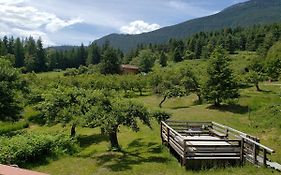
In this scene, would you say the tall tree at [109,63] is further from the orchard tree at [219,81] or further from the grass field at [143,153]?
the grass field at [143,153]

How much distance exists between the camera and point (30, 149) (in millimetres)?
21125

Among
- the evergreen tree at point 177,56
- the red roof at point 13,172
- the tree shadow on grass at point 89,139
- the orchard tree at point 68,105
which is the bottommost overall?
the tree shadow on grass at point 89,139

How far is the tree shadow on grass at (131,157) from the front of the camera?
1978cm

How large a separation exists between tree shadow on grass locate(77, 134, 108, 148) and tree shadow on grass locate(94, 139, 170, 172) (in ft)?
11.8

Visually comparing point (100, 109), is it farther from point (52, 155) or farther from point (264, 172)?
point (264, 172)

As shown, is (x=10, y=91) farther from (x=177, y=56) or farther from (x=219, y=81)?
(x=177, y=56)

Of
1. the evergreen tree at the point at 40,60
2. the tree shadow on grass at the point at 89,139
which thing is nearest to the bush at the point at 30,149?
the tree shadow on grass at the point at 89,139

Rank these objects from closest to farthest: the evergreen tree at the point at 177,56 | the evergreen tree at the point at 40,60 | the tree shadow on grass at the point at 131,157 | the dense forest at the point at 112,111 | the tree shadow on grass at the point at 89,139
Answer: the tree shadow on grass at the point at 131,157, the dense forest at the point at 112,111, the tree shadow on grass at the point at 89,139, the evergreen tree at the point at 40,60, the evergreen tree at the point at 177,56

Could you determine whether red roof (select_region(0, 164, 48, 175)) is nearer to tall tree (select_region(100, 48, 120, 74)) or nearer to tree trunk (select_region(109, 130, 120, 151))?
tree trunk (select_region(109, 130, 120, 151))

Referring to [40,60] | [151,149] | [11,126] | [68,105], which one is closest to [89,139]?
[68,105]

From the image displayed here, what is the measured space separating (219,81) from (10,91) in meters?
21.3

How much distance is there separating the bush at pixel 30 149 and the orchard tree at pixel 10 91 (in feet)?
39.5

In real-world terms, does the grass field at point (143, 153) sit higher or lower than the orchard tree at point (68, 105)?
lower

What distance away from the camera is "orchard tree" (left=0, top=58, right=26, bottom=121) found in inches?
1337
